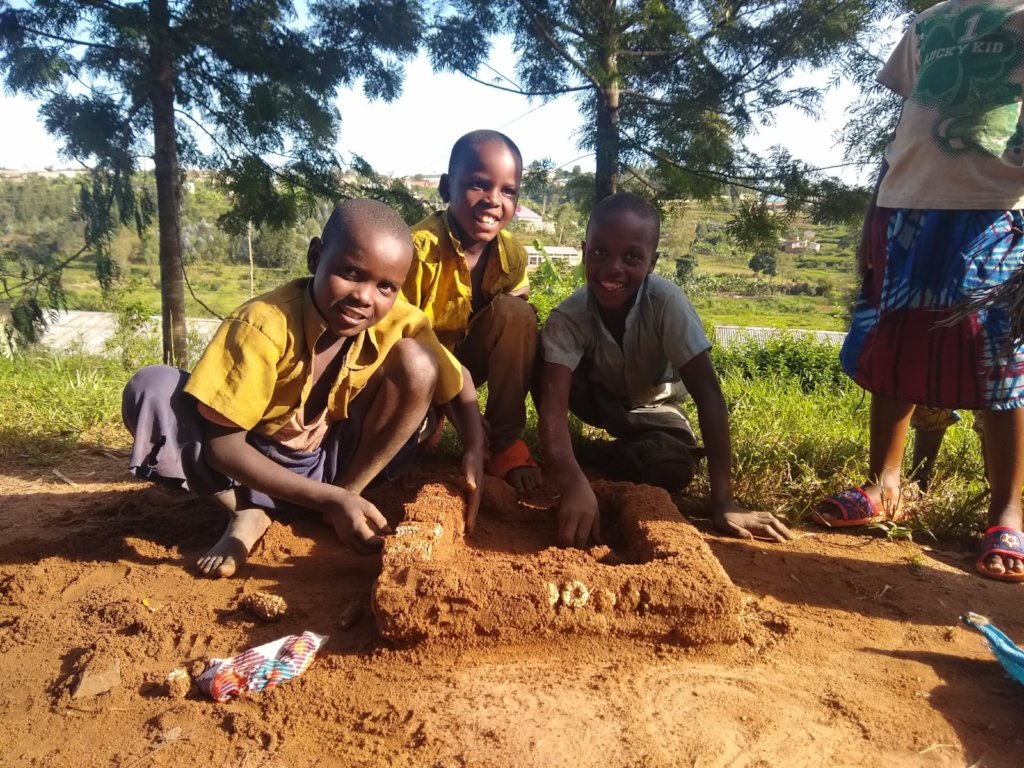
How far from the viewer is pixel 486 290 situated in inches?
113

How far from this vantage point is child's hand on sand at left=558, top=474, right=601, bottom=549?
2107 millimetres

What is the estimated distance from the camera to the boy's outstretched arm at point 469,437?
87.7 inches

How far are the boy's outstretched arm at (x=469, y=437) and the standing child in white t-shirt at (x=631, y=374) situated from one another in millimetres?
221

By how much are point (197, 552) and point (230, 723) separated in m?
0.91

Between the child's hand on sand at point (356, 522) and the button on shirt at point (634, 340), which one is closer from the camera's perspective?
the child's hand on sand at point (356, 522)

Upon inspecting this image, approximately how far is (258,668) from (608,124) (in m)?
4.17

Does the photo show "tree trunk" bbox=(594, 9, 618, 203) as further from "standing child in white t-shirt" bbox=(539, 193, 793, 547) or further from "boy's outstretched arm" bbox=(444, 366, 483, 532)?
"boy's outstretched arm" bbox=(444, 366, 483, 532)

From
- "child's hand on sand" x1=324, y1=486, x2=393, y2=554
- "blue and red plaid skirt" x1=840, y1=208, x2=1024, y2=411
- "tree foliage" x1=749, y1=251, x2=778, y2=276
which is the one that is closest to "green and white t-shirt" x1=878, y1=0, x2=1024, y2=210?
"blue and red plaid skirt" x1=840, y1=208, x2=1024, y2=411

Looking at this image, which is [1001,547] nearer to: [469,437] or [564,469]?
[564,469]

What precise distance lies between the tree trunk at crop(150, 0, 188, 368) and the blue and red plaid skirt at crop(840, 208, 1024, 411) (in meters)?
4.35

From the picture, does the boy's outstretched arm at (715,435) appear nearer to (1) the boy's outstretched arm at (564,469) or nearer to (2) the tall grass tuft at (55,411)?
(1) the boy's outstretched arm at (564,469)

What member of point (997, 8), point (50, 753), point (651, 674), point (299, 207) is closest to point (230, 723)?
point (50, 753)

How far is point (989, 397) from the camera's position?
2135 mm

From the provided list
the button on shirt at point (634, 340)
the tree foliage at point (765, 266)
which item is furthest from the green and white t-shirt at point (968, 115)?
the tree foliage at point (765, 266)
